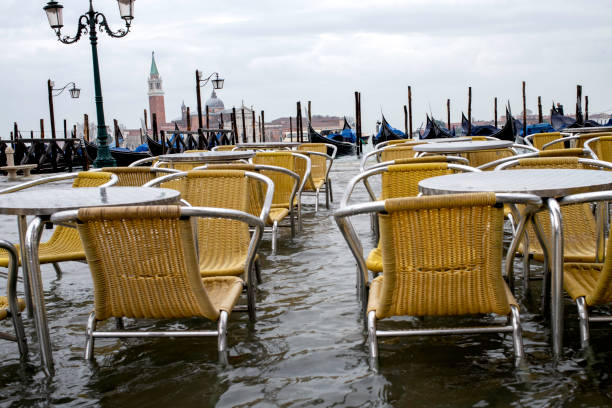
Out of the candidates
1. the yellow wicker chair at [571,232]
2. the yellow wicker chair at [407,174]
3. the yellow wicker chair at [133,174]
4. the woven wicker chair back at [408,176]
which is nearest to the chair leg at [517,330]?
the yellow wicker chair at [571,232]

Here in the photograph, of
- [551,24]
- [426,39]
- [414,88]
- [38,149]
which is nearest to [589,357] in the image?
[551,24]

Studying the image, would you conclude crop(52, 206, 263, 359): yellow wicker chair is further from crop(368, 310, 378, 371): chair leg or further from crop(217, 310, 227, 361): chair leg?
crop(368, 310, 378, 371): chair leg

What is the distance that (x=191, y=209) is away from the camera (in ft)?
6.07

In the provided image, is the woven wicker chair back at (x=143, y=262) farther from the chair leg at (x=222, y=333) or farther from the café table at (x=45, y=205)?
Result: the café table at (x=45, y=205)

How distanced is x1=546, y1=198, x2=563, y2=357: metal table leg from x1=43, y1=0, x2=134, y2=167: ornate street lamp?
8136 millimetres

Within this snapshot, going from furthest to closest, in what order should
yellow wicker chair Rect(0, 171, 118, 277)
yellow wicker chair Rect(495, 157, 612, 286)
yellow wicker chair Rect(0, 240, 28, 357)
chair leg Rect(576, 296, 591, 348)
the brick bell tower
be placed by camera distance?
the brick bell tower < yellow wicker chair Rect(0, 171, 118, 277) < yellow wicker chair Rect(495, 157, 612, 286) < yellow wicker chair Rect(0, 240, 28, 357) < chair leg Rect(576, 296, 591, 348)

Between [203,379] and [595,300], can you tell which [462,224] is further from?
[203,379]

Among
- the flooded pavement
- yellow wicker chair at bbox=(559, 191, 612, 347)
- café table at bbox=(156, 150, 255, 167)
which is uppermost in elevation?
café table at bbox=(156, 150, 255, 167)

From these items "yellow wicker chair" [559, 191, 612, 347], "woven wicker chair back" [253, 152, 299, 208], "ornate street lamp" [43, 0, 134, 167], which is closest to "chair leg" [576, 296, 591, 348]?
"yellow wicker chair" [559, 191, 612, 347]

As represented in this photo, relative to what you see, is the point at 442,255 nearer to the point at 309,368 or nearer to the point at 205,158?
the point at 309,368

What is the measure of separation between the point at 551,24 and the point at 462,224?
31.3 feet

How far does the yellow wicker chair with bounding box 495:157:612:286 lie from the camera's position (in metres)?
2.49

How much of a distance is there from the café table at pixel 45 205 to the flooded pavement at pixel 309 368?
20cm

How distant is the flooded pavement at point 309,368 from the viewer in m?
1.91
